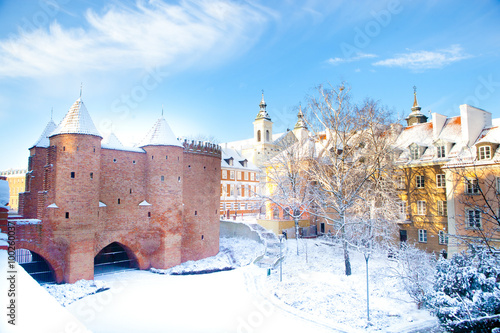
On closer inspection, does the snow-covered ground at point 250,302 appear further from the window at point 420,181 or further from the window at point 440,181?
the window at point 440,181

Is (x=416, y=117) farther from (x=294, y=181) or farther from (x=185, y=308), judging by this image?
(x=185, y=308)

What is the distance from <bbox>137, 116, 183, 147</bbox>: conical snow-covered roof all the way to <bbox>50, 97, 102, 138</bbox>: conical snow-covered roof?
14.7 feet

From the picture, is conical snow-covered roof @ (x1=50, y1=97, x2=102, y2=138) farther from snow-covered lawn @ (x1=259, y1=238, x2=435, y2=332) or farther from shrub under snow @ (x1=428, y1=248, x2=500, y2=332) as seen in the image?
shrub under snow @ (x1=428, y1=248, x2=500, y2=332)

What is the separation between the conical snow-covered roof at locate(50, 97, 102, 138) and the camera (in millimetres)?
20709

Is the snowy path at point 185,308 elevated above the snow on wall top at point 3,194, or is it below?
below

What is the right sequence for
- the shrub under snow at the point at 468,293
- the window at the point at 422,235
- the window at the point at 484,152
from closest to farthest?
1. the shrub under snow at the point at 468,293
2. the window at the point at 484,152
3. the window at the point at 422,235

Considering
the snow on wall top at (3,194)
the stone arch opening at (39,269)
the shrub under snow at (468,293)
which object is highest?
the snow on wall top at (3,194)

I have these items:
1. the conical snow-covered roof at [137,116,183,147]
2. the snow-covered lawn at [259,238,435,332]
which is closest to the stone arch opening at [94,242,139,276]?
the conical snow-covered roof at [137,116,183,147]

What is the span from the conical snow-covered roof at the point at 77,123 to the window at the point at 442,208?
2513 centimetres

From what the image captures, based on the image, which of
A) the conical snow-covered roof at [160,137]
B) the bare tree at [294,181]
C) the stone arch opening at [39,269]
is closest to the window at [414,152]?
the bare tree at [294,181]

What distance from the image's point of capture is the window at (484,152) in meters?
22.5

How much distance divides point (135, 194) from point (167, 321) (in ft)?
39.1

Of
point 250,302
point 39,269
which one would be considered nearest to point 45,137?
point 39,269

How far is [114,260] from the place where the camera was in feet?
83.3
